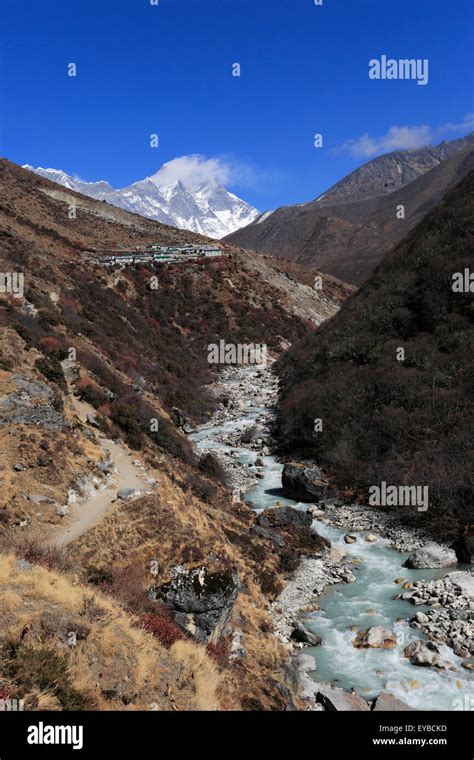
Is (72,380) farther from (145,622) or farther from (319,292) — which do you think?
(319,292)

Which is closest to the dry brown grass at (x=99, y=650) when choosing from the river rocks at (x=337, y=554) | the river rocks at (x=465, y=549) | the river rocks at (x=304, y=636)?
the river rocks at (x=304, y=636)

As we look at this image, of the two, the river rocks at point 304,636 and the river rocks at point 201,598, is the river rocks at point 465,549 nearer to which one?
the river rocks at point 304,636

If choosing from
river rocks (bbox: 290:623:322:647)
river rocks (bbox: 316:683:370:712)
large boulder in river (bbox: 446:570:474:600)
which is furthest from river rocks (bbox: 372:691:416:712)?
large boulder in river (bbox: 446:570:474:600)

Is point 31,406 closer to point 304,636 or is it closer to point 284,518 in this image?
point 284,518

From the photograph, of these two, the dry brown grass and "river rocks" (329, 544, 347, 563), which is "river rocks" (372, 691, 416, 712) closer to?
the dry brown grass

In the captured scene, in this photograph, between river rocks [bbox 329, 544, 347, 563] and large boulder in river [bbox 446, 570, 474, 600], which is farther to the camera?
river rocks [bbox 329, 544, 347, 563]
